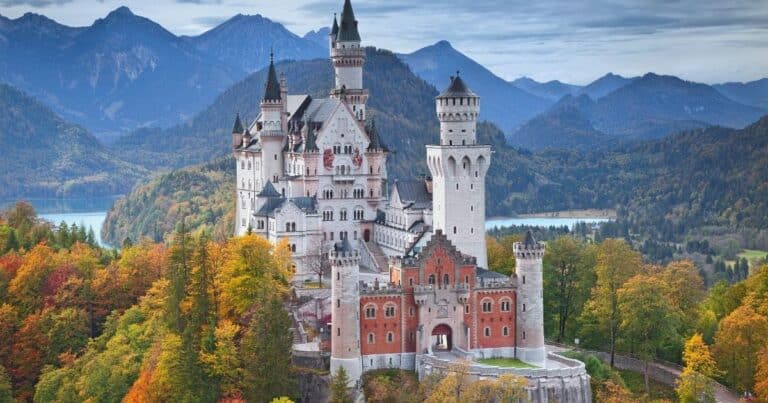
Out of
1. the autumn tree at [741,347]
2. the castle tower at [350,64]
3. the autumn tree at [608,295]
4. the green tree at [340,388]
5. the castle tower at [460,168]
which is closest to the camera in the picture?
the green tree at [340,388]

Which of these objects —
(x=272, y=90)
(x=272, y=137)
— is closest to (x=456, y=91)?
(x=272, y=137)

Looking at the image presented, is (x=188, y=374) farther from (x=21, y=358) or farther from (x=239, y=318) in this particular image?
(x=21, y=358)

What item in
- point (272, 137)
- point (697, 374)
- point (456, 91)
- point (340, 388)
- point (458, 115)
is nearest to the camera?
point (340, 388)

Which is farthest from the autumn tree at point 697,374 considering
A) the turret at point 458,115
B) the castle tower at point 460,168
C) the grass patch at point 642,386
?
the turret at point 458,115

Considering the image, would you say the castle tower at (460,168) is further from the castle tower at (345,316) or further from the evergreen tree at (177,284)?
the evergreen tree at (177,284)

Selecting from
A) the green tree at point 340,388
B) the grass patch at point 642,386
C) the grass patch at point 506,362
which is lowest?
the grass patch at point 642,386

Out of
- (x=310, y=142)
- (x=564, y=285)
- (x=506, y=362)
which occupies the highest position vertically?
(x=310, y=142)

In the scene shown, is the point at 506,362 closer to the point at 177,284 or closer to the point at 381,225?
the point at 177,284
